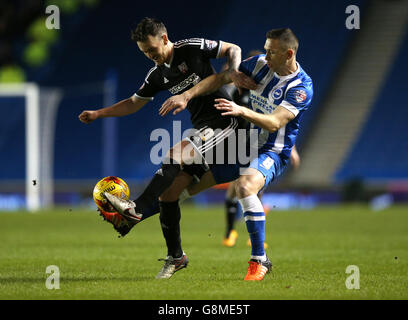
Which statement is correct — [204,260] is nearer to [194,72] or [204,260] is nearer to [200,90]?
[194,72]

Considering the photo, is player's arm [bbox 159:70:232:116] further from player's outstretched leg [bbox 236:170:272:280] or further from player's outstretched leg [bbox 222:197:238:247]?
player's outstretched leg [bbox 222:197:238:247]

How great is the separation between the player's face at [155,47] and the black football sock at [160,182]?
88 centimetres

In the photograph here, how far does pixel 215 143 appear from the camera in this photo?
6.61 m

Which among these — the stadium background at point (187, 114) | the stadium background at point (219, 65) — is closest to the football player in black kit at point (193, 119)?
the stadium background at point (187, 114)

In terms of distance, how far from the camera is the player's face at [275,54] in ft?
21.1

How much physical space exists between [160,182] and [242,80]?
1166 millimetres

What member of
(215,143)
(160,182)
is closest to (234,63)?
(215,143)

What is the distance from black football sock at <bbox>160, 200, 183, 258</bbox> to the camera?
664 centimetres

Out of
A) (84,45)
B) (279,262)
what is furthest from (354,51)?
(279,262)

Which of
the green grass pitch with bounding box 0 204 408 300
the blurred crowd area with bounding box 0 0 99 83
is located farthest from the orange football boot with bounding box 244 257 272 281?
the blurred crowd area with bounding box 0 0 99 83

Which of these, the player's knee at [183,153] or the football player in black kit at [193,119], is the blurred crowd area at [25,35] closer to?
the football player in black kit at [193,119]

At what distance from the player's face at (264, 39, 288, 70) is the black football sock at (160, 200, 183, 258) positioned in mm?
1462
